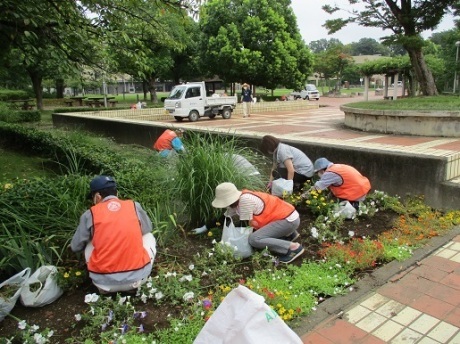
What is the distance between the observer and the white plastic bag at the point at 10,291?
2746mm

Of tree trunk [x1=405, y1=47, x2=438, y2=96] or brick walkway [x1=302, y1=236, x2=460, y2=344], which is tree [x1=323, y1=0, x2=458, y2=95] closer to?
tree trunk [x1=405, y1=47, x2=438, y2=96]

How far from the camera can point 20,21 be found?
532 cm

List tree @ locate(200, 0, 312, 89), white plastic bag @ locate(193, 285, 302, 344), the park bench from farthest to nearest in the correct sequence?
the park bench, tree @ locate(200, 0, 312, 89), white plastic bag @ locate(193, 285, 302, 344)

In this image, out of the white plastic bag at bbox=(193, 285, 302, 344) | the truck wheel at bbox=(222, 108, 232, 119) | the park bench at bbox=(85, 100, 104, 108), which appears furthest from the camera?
the park bench at bbox=(85, 100, 104, 108)

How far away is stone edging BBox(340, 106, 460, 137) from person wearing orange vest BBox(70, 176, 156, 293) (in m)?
8.12

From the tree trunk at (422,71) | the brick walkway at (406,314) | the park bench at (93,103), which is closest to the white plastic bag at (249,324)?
the brick walkway at (406,314)

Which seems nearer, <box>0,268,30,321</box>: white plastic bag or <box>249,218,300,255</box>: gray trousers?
<box>0,268,30,321</box>: white plastic bag

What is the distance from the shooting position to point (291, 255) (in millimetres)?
3516

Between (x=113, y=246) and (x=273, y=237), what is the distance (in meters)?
1.48

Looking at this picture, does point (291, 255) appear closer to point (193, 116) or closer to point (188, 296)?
point (188, 296)

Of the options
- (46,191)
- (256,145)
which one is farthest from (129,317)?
(256,145)

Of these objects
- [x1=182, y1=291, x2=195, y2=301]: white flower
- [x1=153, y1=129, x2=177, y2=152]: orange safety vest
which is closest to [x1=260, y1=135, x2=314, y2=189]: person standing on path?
[x1=153, y1=129, x2=177, y2=152]: orange safety vest

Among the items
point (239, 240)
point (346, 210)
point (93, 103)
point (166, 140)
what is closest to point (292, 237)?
point (239, 240)

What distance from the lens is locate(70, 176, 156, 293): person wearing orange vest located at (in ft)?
9.14
